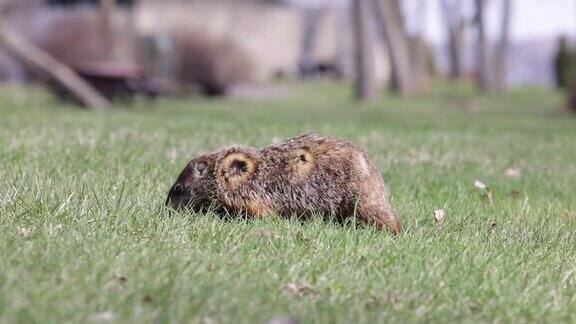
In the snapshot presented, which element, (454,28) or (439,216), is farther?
(454,28)

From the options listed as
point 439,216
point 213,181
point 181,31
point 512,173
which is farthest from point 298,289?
point 181,31

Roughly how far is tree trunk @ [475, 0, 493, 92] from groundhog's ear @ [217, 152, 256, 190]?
3465 cm

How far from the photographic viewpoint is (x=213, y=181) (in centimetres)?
568

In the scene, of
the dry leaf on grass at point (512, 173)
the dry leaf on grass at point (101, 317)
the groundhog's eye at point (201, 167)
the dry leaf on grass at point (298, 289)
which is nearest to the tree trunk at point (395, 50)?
the dry leaf on grass at point (512, 173)

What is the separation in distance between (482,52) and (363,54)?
46.6 ft

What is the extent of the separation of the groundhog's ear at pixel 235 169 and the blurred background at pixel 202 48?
13.8m

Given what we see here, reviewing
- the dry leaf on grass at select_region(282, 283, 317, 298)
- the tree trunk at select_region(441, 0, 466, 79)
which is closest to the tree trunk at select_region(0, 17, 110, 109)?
the dry leaf on grass at select_region(282, 283, 317, 298)

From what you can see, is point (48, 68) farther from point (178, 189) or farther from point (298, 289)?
point (298, 289)

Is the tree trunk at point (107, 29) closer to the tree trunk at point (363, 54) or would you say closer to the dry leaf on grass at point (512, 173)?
the tree trunk at point (363, 54)

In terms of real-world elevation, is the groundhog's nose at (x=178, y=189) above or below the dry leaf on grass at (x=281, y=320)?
above

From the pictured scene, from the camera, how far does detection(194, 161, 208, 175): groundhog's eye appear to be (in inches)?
227

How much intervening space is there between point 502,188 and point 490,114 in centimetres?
1610

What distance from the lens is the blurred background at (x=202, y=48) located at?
2510 centimetres

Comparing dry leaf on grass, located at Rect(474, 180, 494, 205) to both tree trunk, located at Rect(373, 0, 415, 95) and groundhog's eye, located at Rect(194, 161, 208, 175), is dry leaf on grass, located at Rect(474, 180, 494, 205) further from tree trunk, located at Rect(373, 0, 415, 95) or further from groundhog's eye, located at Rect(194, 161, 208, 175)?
tree trunk, located at Rect(373, 0, 415, 95)
